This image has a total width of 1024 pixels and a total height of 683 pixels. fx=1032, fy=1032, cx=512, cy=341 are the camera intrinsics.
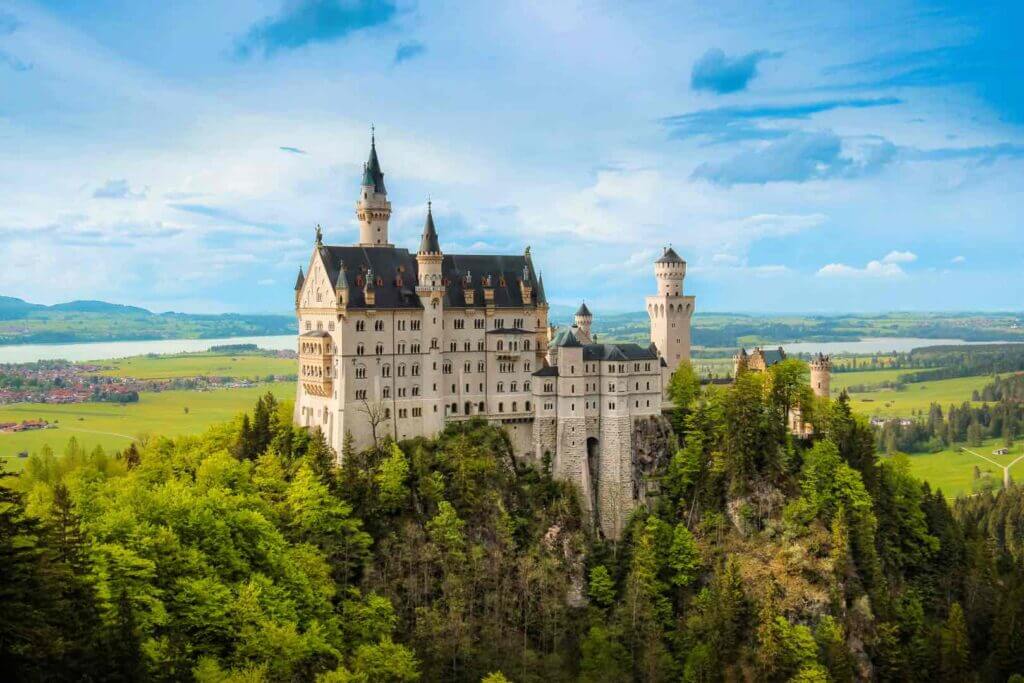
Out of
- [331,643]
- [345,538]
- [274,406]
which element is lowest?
[331,643]

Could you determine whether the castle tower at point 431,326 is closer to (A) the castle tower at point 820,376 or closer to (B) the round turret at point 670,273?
(B) the round turret at point 670,273

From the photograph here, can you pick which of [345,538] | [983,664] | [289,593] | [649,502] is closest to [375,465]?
[345,538]

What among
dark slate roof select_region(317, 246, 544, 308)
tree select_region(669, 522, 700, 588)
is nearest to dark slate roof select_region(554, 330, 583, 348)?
dark slate roof select_region(317, 246, 544, 308)

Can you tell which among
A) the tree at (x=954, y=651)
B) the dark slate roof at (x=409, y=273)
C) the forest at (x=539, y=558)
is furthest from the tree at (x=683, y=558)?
the dark slate roof at (x=409, y=273)

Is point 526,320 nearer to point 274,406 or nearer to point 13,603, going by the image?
point 274,406

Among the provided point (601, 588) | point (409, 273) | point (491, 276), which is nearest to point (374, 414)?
point (409, 273)
